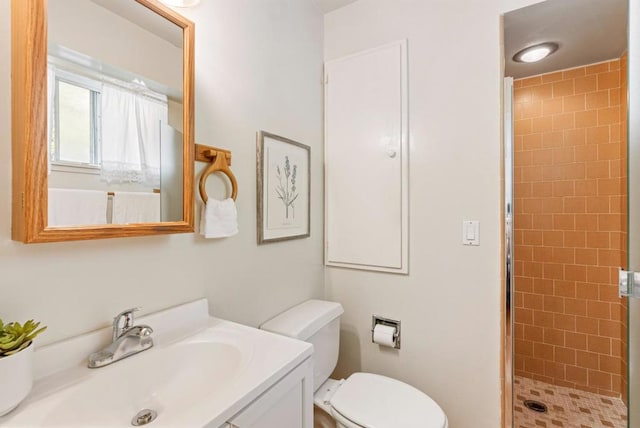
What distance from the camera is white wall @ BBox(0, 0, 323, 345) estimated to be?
2.43 feet

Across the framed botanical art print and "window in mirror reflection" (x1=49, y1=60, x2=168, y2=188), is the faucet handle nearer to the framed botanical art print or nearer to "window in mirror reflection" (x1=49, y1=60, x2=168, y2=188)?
"window in mirror reflection" (x1=49, y1=60, x2=168, y2=188)

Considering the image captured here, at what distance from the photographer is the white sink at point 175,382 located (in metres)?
0.64

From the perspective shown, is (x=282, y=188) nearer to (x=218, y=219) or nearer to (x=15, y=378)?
(x=218, y=219)

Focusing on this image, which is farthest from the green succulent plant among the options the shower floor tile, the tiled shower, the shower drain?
the tiled shower

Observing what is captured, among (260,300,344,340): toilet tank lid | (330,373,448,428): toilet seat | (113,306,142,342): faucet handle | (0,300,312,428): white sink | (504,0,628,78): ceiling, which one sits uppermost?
(504,0,628,78): ceiling

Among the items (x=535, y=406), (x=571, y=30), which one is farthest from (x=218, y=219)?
(x=535, y=406)

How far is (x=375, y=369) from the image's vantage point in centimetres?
173

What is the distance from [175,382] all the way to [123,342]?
18 cm

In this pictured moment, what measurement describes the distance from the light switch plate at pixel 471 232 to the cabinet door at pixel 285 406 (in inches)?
37.9

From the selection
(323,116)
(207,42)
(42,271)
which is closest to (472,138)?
(323,116)

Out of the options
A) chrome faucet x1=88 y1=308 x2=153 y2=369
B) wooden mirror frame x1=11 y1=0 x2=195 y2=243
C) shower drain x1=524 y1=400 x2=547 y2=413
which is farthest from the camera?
shower drain x1=524 y1=400 x2=547 y2=413

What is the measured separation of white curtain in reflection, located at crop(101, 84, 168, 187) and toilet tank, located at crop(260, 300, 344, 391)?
78cm

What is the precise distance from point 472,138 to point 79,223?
1.54 metres

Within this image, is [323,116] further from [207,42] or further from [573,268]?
[573,268]
